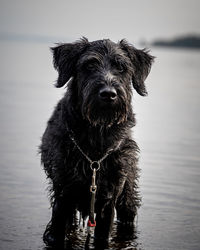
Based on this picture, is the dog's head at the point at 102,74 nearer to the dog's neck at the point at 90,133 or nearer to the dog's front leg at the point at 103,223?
the dog's neck at the point at 90,133

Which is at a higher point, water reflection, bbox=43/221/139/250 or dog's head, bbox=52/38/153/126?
dog's head, bbox=52/38/153/126

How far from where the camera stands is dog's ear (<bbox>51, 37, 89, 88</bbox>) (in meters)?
6.25

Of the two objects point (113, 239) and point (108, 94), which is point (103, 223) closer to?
point (113, 239)

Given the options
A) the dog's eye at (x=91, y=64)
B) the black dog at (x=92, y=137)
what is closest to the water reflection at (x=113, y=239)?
the black dog at (x=92, y=137)

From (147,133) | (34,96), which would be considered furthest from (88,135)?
(34,96)

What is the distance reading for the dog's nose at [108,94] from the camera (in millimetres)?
5550

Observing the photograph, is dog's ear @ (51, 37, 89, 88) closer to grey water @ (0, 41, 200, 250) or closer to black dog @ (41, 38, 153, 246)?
black dog @ (41, 38, 153, 246)

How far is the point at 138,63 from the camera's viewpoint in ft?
21.5

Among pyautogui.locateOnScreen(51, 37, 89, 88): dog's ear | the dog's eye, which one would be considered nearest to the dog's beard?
the dog's eye

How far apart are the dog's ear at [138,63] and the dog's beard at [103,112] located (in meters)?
0.79

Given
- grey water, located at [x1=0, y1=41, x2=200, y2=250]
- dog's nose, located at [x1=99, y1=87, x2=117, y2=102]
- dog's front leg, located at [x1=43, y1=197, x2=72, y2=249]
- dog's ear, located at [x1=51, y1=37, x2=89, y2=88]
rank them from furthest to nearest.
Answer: grey water, located at [x1=0, y1=41, x2=200, y2=250] → dog's ear, located at [x1=51, y1=37, x2=89, y2=88] → dog's front leg, located at [x1=43, y1=197, x2=72, y2=249] → dog's nose, located at [x1=99, y1=87, x2=117, y2=102]

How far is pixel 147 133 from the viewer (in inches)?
512

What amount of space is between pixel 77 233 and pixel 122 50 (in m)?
2.41

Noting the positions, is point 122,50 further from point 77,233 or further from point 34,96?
point 34,96
